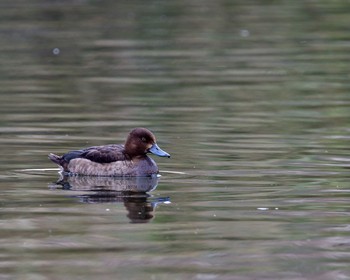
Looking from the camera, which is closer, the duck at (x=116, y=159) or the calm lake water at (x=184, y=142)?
the calm lake water at (x=184, y=142)

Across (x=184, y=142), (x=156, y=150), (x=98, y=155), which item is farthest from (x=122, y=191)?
(x=184, y=142)

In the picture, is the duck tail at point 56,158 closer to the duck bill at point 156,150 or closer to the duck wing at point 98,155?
the duck wing at point 98,155

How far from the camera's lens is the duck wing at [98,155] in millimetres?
11383

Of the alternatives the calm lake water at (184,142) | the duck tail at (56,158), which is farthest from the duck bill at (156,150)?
the duck tail at (56,158)

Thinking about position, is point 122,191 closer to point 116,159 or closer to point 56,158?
point 116,159

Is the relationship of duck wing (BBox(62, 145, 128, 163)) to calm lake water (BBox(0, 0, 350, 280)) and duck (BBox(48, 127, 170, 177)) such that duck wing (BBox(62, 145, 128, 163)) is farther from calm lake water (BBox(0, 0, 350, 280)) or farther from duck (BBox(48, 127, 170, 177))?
calm lake water (BBox(0, 0, 350, 280))

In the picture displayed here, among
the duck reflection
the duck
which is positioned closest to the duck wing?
the duck

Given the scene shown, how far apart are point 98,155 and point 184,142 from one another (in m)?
1.54

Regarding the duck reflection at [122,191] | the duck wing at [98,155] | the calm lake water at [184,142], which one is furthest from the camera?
the duck wing at [98,155]

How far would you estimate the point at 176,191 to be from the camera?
1038 centimetres

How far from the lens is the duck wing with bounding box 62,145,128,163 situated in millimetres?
11383

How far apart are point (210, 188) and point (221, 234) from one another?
5.88 feet

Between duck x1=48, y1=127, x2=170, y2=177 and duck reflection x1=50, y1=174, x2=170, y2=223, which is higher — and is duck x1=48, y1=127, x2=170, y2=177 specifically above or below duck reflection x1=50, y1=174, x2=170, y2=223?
above

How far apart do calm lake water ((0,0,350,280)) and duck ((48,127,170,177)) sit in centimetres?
15
